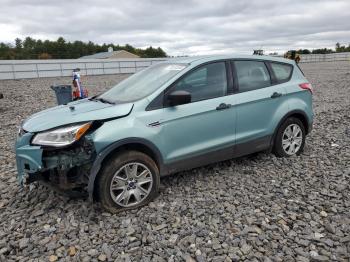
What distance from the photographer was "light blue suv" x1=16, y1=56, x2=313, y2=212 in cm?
348

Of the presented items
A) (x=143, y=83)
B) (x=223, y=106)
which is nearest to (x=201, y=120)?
(x=223, y=106)

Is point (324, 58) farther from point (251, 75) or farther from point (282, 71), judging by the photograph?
point (251, 75)

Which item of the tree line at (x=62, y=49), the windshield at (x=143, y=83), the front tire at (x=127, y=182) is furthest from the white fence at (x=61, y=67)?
the tree line at (x=62, y=49)

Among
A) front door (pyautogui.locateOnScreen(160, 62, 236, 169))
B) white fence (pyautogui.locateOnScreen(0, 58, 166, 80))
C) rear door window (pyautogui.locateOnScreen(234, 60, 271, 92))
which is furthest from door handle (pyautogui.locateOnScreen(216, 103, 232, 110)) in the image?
white fence (pyautogui.locateOnScreen(0, 58, 166, 80))

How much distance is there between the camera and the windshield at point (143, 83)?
410cm

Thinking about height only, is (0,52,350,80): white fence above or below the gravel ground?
above

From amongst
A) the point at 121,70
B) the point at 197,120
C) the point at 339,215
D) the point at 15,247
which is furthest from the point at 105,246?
the point at 121,70

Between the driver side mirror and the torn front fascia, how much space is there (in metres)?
1.05

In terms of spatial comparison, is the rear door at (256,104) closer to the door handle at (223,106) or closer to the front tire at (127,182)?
the door handle at (223,106)

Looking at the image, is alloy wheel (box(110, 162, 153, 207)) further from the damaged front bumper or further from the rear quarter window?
the rear quarter window

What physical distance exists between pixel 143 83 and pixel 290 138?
2.56 meters

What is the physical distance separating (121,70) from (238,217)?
33.0 metres

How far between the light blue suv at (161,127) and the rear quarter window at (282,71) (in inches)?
0.7

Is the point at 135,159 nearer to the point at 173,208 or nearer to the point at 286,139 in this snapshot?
the point at 173,208
